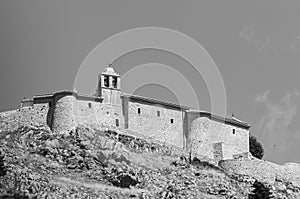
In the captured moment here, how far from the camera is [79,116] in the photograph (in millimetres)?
77750

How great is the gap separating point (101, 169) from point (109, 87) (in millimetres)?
11535

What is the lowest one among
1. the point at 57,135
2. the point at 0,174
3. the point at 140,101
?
the point at 0,174

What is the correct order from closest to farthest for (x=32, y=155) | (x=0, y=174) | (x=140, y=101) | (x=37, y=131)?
(x=0, y=174)
(x=32, y=155)
(x=37, y=131)
(x=140, y=101)

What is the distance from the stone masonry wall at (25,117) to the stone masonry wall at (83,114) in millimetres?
1852

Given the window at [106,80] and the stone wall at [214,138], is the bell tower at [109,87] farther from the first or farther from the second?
the stone wall at [214,138]

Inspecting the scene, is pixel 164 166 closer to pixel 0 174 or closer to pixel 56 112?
pixel 56 112

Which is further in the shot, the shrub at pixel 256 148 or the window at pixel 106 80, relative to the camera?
the shrub at pixel 256 148

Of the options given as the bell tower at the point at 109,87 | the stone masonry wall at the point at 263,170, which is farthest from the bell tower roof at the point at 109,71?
the stone masonry wall at the point at 263,170

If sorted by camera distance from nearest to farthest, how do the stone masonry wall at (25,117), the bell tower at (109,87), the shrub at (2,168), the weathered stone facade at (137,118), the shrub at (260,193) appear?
→ the shrub at (2,168)
the shrub at (260,193)
the weathered stone facade at (137,118)
the stone masonry wall at (25,117)
the bell tower at (109,87)

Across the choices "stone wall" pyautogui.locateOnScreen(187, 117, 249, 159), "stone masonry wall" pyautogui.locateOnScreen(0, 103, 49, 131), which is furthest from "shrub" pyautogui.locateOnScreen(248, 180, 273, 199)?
"stone masonry wall" pyautogui.locateOnScreen(0, 103, 49, 131)

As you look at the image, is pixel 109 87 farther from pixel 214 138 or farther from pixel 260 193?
pixel 260 193

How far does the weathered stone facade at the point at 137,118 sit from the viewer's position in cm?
7788

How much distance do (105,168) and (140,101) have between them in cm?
1260

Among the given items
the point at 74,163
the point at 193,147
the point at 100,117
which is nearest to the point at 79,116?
the point at 100,117
